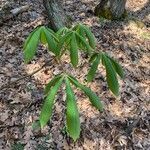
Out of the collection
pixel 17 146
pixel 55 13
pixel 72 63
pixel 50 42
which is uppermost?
pixel 50 42

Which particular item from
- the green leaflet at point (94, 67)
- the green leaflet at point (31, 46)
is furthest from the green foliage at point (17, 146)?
the green leaflet at point (31, 46)

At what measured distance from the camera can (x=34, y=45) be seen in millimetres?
1872

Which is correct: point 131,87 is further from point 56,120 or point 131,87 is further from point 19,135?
point 19,135

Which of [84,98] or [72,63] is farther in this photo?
[84,98]

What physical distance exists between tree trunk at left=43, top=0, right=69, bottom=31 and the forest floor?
24.0 inches

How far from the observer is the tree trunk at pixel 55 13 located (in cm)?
626

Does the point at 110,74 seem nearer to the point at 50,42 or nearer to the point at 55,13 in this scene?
the point at 50,42

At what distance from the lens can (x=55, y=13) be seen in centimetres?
632

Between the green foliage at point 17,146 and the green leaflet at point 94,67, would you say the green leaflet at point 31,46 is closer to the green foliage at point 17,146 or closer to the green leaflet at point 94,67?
the green leaflet at point 94,67

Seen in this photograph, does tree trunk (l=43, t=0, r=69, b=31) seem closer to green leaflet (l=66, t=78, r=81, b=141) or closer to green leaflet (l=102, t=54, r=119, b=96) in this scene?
green leaflet (l=102, t=54, r=119, b=96)

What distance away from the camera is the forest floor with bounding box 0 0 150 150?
4.44m

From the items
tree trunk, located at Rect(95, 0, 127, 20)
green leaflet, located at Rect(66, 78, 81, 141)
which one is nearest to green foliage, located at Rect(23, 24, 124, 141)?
green leaflet, located at Rect(66, 78, 81, 141)

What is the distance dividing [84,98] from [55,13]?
215 centimetres

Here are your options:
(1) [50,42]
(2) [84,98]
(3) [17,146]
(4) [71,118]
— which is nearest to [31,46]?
(1) [50,42]
